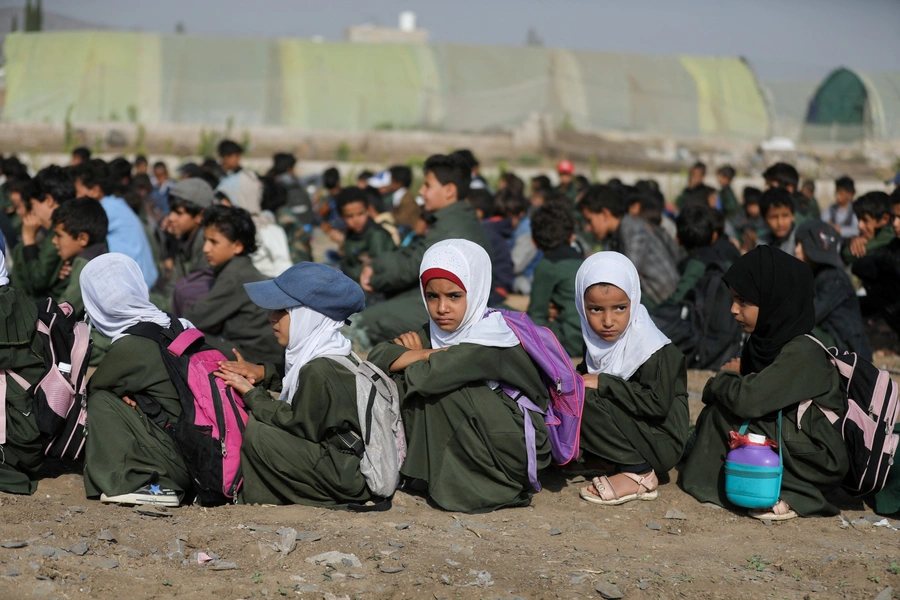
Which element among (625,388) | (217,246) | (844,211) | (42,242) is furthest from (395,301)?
(844,211)

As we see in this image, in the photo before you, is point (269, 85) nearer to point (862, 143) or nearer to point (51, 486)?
point (862, 143)

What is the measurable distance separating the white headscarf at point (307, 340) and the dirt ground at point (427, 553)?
2.07ft

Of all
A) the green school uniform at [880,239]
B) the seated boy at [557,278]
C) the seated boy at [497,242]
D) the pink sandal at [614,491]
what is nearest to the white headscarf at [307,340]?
the pink sandal at [614,491]

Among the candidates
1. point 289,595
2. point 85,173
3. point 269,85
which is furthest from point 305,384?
point 269,85

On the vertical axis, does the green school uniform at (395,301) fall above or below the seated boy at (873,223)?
below

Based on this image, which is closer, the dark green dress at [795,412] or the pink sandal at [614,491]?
the dark green dress at [795,412]

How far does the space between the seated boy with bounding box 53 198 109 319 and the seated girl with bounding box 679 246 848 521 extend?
12.4ft

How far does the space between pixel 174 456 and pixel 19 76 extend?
72.5ft

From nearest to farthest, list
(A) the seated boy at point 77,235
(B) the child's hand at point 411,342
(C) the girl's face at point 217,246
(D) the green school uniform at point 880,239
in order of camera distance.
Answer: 1. (B) the child's hand at point 411,342
2. (A) the seated boy at point 77,235
3. (C) the girl's face at point 217,246
4. (D) the green school uniform at point 880,239

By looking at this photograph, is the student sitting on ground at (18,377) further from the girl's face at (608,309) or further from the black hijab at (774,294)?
the black hijab at (774,294)

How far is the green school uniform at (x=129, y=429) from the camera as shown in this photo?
13.6 ft

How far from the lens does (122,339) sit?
4.23 m

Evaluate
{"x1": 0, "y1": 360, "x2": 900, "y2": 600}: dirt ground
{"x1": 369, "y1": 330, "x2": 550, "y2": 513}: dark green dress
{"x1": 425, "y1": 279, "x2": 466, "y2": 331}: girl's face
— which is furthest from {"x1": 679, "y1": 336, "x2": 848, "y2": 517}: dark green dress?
{"x1": 425, "y1": 279, "x2": 466, "y2": 331}: girl's face

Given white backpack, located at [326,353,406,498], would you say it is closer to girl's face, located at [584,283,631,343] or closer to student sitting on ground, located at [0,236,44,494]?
girl's face, located at [584,283,631,343]
